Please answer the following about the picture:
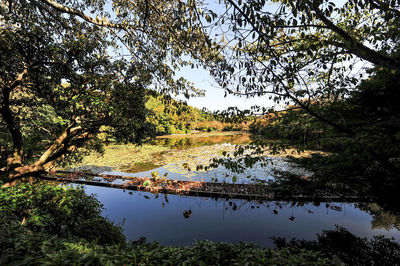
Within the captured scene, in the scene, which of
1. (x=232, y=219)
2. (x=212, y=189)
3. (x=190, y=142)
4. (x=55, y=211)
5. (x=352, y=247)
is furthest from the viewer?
(x=190, y=142)

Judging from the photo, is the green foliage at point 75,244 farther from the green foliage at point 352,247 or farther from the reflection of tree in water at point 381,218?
the reflection of tree in water at point 381,218

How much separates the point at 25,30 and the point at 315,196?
10.0m

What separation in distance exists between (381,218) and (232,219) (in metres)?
4.94

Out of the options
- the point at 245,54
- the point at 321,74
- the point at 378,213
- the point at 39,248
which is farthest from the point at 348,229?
the point at 39,248

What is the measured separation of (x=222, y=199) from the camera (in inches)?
269

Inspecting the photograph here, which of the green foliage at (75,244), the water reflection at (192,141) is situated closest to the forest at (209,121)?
the green foliage at (75,244)

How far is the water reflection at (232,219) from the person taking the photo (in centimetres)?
477

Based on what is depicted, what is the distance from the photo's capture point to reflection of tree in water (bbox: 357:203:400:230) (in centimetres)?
482

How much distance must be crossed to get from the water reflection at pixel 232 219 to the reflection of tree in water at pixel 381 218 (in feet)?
0.09

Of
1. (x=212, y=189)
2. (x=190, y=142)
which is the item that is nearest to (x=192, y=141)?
(x=190, y=142)

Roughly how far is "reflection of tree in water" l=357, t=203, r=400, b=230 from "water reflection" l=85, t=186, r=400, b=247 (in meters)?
0.03

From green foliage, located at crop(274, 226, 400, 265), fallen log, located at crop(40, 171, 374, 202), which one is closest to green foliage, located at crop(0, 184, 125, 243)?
fallen log, located at crop(40, 171, 374, 202)

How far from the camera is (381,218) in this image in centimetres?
525

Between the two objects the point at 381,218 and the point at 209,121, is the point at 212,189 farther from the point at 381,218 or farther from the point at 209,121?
the point at 381,218
